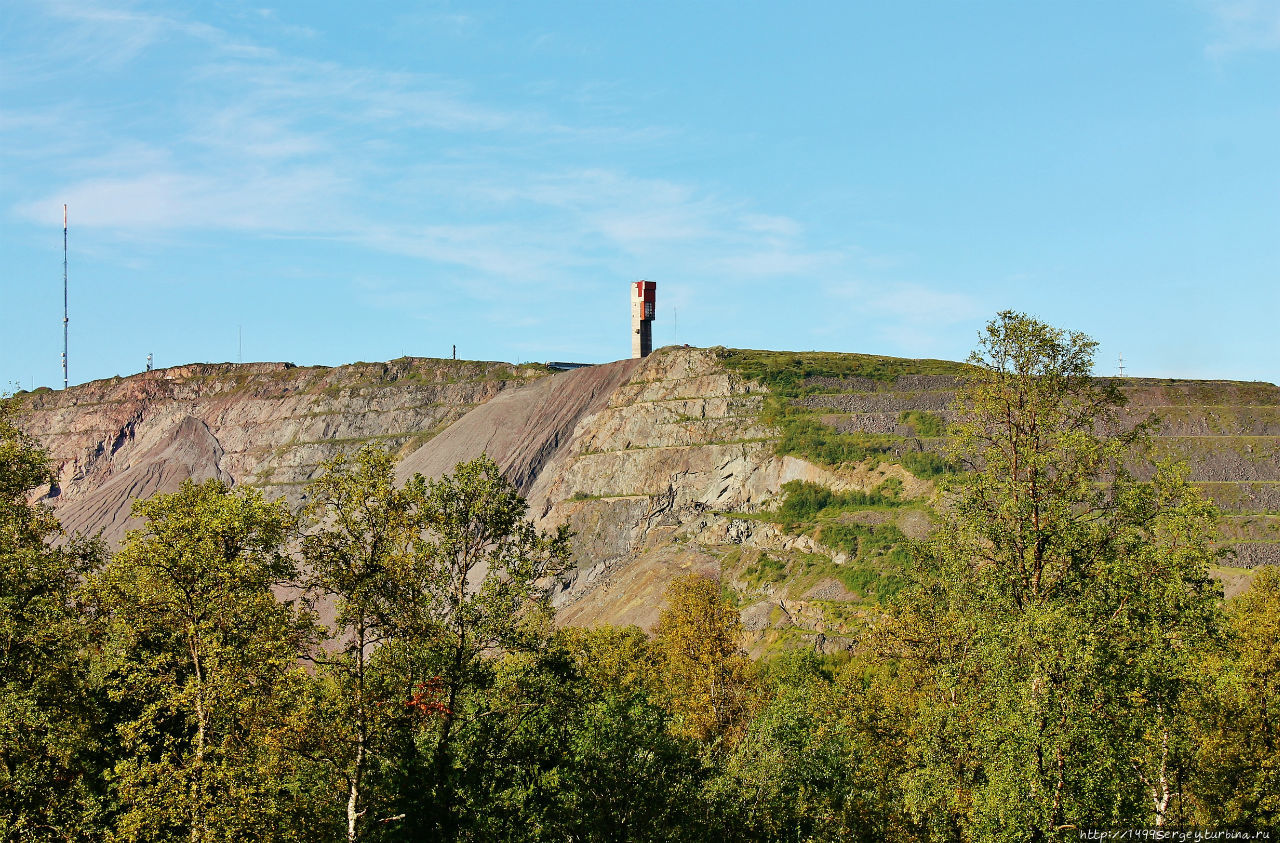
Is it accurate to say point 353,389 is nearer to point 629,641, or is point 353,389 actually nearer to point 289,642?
point 629,641

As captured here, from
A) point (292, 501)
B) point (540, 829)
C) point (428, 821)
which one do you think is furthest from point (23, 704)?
point (292, 501)

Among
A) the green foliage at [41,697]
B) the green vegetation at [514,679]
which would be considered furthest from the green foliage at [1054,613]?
the green foliage at [41,697]

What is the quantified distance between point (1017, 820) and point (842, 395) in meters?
113

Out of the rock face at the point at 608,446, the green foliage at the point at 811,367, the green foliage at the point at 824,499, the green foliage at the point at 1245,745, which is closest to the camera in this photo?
the green foliage at the point at 1245,745

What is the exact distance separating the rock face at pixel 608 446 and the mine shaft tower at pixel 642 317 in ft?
14.0

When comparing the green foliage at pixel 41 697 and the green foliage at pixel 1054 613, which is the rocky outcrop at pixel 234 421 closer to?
the green foliage at pixel 41 697

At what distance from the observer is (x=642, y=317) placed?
17000cm

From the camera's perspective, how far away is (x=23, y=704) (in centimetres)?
3133

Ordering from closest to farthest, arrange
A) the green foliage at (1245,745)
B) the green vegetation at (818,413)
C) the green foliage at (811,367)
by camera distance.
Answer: the green foliage at (1245,745) → the green vegetation at (818,413) → the green foliage at (811,367)

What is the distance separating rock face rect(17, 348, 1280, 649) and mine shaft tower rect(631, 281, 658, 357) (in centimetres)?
425

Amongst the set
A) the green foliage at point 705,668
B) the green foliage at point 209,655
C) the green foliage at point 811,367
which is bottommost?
the green foliage at point 705,668

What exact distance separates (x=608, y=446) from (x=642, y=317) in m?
28.7

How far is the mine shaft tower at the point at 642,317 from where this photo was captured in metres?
169

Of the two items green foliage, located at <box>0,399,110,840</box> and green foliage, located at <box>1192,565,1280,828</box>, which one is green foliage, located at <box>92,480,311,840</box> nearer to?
green foliage, located at <box>0,399,110,840</box>
